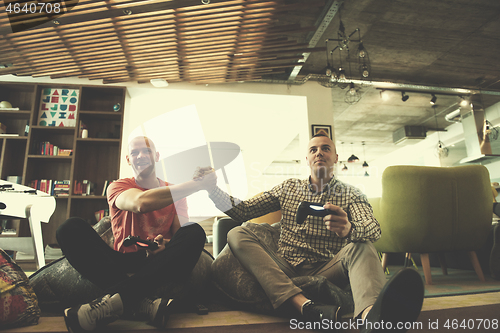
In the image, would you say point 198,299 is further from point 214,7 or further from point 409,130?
point 409,130

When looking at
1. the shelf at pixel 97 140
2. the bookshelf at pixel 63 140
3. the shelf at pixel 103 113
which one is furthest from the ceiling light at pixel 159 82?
the shelf at pixel 97 140

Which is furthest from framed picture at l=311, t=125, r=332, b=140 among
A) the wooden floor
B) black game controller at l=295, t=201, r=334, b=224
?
black game controller at l=295, t=201, r=334, b=224

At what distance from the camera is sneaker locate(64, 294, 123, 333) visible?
1.09 meters

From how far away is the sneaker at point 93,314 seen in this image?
42.9 inches

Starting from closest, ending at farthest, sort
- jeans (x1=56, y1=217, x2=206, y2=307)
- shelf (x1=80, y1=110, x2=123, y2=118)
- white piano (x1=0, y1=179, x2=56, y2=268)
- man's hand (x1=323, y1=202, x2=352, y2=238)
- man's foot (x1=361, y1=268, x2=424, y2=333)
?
man's foot (x1=361, y1=268, x2=424, y2=333) → jeans (x1=56, y1=217, x2=206, y2=307) → man's hand (x1=323, y1=202, x2=352, y2=238) → white piano (x1=0, y1=179, x2=56, y2=268) → shelf (x1=80, y1=110, x2=123, y2=118)

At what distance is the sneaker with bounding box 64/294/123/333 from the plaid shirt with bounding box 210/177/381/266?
724 mm

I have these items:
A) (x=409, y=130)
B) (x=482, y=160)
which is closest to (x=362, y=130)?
(x=409, y=130)

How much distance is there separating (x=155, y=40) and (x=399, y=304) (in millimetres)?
3713

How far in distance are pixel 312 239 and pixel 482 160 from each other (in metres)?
8.05

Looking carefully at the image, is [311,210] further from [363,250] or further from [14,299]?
[14,299]

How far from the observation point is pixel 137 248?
1548 millimetres

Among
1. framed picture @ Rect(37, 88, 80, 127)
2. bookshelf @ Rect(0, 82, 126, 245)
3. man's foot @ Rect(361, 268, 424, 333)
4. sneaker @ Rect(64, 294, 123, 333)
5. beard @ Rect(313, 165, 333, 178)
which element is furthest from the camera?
framed picture @ Rect(37, 88, 80, 127)

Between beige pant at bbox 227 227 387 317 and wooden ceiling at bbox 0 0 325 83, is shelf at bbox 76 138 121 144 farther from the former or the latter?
Result: beige pant at bbox 227 227 387 317

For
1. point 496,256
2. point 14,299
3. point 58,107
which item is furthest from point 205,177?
point 58,107
